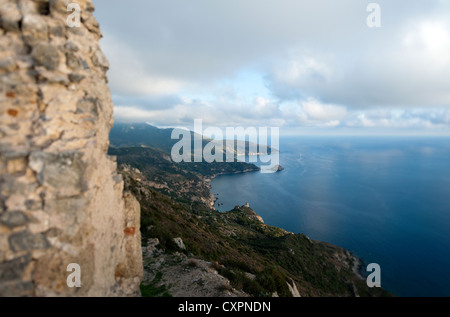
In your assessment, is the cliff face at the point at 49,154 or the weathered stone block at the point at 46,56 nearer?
the cliff face at the point at 49,154

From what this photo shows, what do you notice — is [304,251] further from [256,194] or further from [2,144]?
[256,194]

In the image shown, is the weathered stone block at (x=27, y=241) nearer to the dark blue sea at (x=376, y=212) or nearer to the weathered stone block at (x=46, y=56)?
the weathered stone block at (x=46, y=56)

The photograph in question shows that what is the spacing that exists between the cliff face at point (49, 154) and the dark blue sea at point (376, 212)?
175 feet

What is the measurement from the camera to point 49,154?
13.7ft

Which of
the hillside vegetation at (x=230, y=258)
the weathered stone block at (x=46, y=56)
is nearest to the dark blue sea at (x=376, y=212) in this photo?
the hillside vegetation at (x=230, y=258)

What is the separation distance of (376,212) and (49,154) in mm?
89715

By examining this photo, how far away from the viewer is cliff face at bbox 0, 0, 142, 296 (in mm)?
3941

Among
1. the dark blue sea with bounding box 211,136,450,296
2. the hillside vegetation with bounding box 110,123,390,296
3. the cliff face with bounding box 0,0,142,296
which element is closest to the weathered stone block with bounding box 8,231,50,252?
the cliff face with bounding box 0,0,142,296

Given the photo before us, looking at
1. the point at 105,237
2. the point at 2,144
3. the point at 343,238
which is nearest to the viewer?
the point at 2,144

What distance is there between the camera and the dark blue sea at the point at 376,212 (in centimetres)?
4581
